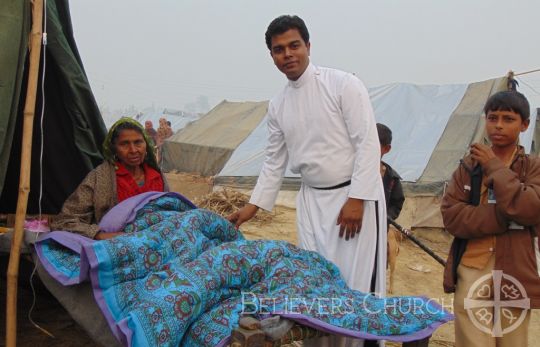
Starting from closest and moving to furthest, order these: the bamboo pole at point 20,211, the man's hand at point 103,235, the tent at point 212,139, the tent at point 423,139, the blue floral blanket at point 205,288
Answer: the blue floral blanket at point 205,288
the bamboo pole at point 20,211
the man's hand at point 103,235
the tent at point 423,139
the tent at point 212,139

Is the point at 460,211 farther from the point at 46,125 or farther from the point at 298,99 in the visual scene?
the point at 46,125

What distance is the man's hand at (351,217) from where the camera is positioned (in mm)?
2652

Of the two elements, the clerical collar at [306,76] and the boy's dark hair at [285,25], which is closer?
the boy's dark hair at [285,25]

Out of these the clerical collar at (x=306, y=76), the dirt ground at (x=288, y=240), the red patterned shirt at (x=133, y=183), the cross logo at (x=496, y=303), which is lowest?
the dirt ground at (x=288, y=240)

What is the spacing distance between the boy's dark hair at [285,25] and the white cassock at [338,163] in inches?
10.0

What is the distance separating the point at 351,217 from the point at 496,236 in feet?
2.31

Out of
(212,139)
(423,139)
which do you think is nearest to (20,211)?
(423,139)

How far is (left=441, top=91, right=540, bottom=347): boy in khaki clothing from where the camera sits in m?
2.31

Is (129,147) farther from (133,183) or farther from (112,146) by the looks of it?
(133,183)

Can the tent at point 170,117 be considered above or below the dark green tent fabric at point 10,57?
below

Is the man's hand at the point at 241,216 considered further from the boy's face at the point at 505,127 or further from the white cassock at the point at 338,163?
the boy's face at the point at 505,127

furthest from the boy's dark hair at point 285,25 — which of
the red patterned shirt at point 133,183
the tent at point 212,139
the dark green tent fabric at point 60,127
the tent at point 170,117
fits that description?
the tent at point 170,117

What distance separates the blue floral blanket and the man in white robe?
9.2 inches

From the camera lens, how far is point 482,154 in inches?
93.4
